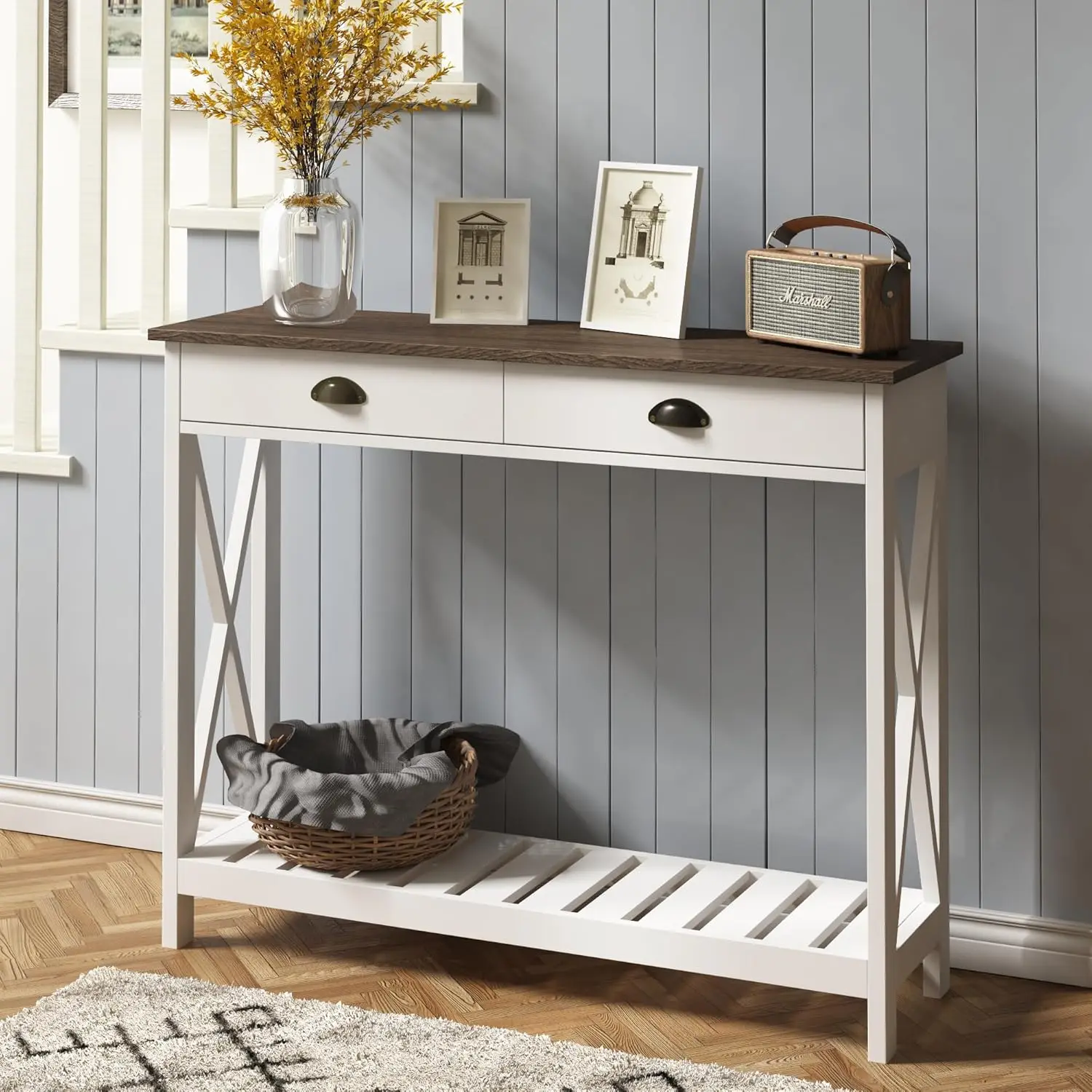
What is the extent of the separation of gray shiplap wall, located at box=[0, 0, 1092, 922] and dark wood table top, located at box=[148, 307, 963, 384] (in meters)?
0.20

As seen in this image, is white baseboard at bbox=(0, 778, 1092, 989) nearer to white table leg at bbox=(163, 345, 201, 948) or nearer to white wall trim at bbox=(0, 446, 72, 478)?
white table leg at bbox=(163, 345, 201, 948)

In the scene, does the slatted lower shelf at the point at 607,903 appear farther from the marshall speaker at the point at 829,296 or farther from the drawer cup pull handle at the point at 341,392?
the marshall speaker at the point at 829,296

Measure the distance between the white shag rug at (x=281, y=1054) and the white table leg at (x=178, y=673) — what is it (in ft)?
0.71

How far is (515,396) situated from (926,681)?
28.6 inches

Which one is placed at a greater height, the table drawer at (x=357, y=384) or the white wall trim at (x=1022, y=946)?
the table drawer at (x=357, y=384)

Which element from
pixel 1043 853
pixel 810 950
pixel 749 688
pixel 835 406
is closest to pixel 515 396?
pixel 835 406

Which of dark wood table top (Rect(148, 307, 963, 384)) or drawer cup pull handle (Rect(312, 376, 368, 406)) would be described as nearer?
dark wood table top (Rect(148, 307, 963, 384))

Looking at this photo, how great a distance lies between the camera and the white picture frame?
91.7 inches

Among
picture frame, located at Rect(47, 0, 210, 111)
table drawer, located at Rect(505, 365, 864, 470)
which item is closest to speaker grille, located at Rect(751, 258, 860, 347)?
table drawer, located at Rect(505, 365, 864, 470)

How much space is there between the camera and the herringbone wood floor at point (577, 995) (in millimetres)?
2223

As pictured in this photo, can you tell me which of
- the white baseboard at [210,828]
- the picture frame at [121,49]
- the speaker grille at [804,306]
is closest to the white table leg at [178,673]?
the white baseboard at [210,828]

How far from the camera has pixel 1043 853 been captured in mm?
2463

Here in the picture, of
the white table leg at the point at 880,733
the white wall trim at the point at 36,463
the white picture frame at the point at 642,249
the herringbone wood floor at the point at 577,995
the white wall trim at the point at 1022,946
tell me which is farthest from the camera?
the white wall trim at the point at 36,463

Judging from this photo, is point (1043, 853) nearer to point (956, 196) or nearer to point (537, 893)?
point (537, 893)
